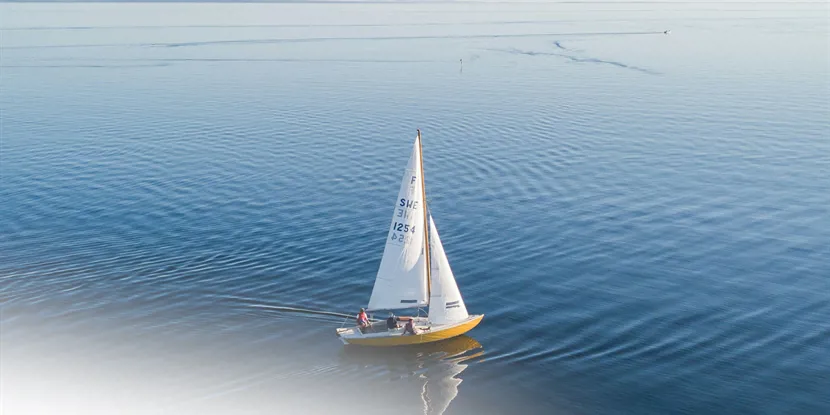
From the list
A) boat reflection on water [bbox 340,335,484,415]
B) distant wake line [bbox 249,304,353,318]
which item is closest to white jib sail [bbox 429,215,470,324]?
boat reflection on water [bbox 340,335,484,415]

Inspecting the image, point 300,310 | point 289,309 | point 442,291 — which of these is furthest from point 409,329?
point 289,309

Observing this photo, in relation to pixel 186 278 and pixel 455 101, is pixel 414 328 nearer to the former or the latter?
pixel 186 278

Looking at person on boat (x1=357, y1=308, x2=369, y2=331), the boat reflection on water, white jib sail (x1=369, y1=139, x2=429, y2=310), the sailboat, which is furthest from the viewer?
person on boat (x1=357, y1=308, x2=369, y2=331)

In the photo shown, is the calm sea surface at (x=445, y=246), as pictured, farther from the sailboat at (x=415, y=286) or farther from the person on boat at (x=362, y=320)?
the person on boat at (x=362, y=320)

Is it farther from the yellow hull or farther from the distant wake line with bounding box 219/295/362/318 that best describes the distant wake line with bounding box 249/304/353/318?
the yellow hull

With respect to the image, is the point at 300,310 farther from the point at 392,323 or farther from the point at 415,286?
the point at 415,286

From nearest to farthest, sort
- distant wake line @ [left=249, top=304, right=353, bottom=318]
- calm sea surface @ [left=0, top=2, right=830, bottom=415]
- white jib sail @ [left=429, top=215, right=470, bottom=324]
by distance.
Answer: calm sea surface @ [left=0, top=2, right=830, bottom=415] < white jib sail @ [left=429, top=215, right=470, bottom=324] < distant wake line @ [left=249, top=304, right=353, bottom=318]
